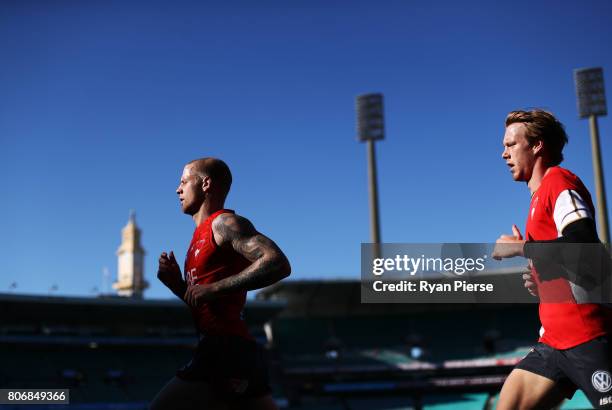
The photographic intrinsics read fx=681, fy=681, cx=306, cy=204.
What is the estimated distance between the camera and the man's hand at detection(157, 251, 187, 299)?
4105mm

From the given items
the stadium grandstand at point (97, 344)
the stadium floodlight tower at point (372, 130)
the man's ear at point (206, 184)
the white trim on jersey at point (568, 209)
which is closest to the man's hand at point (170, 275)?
the man's ear at point (206, 184)

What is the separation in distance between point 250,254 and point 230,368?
2.18ft

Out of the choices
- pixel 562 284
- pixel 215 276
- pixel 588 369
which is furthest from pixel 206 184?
pixel 588 369

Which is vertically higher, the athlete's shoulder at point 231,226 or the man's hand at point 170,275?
the athlete's shoulder at point 231,226

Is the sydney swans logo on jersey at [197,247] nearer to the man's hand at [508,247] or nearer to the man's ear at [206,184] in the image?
the man's ear at [206,184]

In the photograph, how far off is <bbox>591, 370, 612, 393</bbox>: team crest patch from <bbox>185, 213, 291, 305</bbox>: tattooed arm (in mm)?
1728

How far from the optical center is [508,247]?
365 cm

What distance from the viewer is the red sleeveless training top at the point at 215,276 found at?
12.9ft

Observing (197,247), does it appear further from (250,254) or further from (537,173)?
(537,173)

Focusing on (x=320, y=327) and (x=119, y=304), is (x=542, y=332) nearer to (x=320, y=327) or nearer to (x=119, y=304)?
(x=119, y=304)

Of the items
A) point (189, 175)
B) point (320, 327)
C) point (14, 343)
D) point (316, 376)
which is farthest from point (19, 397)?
point (189, 175)

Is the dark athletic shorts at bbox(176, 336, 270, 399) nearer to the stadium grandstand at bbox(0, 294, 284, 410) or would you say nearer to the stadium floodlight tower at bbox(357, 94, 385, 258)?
the stadium grandstand at bbox(0, 294, 284, 410)

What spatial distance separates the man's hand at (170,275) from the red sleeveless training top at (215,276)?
0.07 metres

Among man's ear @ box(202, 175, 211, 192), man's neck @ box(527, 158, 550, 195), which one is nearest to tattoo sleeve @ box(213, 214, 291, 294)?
man's ear @ box(202, 175, 211, 192)
